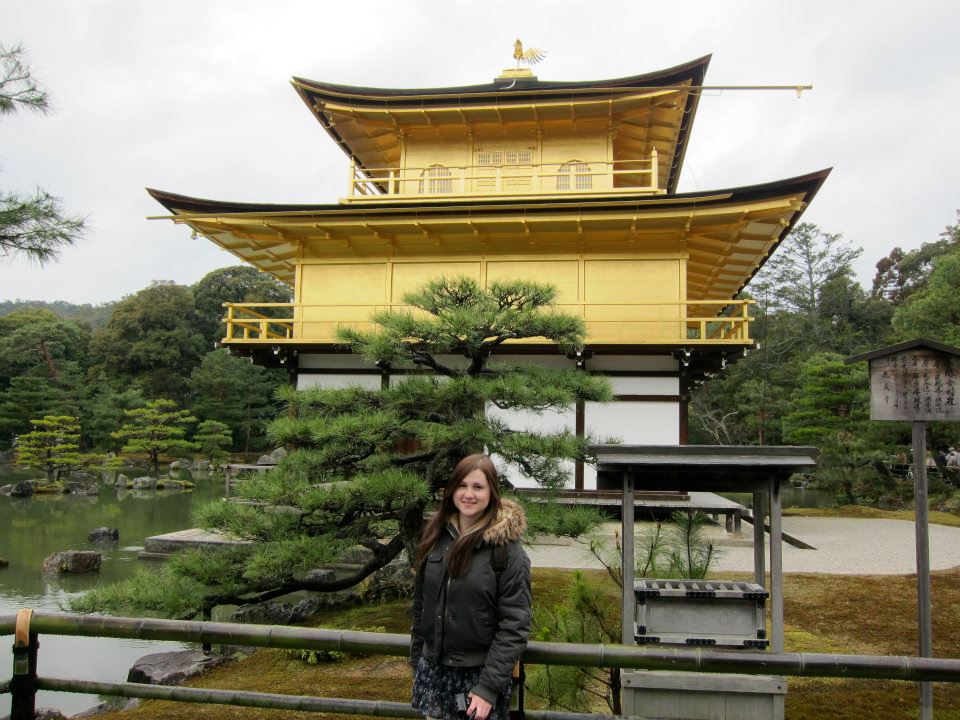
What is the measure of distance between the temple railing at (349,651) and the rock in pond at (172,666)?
8.26 ft

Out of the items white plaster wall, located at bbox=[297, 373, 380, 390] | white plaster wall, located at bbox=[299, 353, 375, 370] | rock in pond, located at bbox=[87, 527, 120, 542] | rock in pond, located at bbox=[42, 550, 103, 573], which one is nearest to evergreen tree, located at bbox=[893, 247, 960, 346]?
white plaster wall, located at bbox=[297, 373, 380, 390]

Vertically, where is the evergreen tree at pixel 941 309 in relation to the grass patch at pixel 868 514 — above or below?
above

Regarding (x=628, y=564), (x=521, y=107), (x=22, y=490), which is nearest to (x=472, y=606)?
(x=628, y=564)

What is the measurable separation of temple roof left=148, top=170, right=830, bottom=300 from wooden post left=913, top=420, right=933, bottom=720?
263 inches

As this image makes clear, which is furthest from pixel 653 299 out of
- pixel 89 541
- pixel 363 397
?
pixel 89 541

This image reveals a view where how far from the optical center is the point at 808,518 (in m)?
13.6

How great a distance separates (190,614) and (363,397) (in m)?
2.24

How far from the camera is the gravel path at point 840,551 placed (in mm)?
8406

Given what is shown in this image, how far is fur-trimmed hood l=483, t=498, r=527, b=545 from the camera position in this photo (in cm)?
223

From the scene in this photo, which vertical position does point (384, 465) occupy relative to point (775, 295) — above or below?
below

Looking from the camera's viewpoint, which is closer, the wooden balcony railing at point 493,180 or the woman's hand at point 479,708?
the woman's hand at point 479,708

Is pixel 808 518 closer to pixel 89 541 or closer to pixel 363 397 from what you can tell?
pixel 363 397

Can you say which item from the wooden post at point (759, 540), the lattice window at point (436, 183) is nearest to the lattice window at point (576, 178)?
the lattice window at point (436, 183)

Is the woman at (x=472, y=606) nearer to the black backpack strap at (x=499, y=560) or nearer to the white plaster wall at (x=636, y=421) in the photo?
the black backpack strap at (x=499, y=560)
